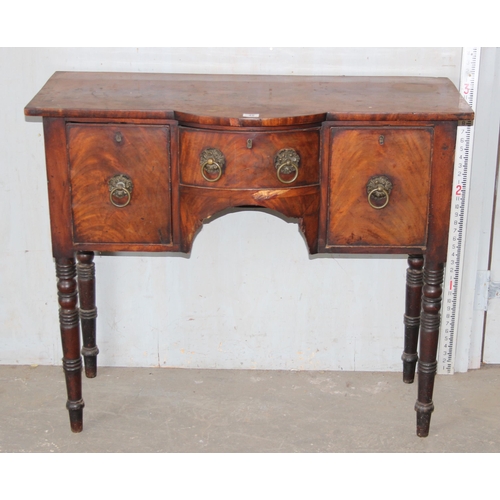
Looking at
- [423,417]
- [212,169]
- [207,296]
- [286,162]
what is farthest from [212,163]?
[423,417]

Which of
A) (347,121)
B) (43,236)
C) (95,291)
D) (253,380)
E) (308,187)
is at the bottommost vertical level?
(253,380)

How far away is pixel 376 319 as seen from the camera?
3.48 m

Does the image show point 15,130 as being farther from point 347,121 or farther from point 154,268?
point 347,121

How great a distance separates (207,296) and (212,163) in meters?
0.89

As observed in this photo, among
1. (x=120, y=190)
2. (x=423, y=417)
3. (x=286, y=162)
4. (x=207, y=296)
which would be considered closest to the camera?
(x=286, y=162)

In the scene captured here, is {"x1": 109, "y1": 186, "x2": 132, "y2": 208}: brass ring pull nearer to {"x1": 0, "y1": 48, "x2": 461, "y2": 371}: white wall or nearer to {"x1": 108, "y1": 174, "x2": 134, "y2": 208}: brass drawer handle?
{"x1": 108, "y1": 174, "x2": 134, "y2": 208}: brass drawer handle

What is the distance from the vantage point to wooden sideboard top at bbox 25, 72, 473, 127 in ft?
8.80

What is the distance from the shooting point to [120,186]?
9.10 feet

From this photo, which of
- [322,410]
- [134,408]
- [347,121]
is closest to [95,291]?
[134,408]

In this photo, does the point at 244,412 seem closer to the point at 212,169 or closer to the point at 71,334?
the point at 71,334

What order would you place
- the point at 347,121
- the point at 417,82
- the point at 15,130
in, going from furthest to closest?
the point at 15,130 → the point at 417,82 → the point at 347,121

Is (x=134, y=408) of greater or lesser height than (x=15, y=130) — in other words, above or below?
below

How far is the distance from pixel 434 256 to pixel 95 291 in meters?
1.31

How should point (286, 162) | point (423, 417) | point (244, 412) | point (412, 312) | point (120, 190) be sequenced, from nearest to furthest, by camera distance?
point (286, 162), point (120, 190), point (423, 417), point (244, 412), point (412, 312)
